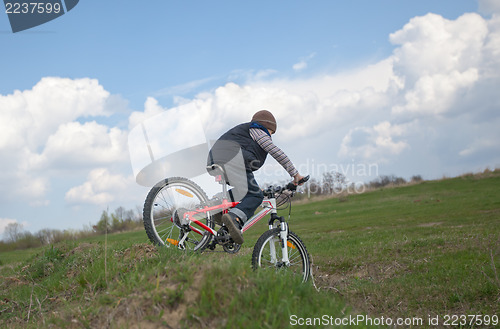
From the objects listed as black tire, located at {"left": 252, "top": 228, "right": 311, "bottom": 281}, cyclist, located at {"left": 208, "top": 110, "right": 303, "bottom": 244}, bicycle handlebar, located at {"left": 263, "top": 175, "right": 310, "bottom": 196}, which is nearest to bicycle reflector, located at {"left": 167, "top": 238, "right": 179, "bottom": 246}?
cyclist, located at {"left": 208, "top": 110, "right": 303, "bottom": 244}

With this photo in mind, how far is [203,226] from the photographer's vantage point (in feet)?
20.1

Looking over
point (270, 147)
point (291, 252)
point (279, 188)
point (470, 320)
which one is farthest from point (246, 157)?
point (470, 320)

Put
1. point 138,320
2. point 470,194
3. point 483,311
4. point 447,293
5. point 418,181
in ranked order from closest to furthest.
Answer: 1. point 138,320
2. point 483,311
3. point 447,293
4. point 470,194
5. point 418,181

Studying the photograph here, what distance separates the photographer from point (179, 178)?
6.16 metres

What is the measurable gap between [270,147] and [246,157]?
0.38 m

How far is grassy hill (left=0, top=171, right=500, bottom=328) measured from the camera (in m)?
3.94

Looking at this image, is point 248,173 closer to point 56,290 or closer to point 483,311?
point 56,290

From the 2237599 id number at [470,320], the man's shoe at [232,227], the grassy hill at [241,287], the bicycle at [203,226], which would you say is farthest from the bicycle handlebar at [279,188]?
the 2237599 id number at [470,320]

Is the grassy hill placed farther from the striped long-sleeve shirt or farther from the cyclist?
the striped long-sleeve shirt

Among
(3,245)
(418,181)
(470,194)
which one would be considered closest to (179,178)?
(470,194)

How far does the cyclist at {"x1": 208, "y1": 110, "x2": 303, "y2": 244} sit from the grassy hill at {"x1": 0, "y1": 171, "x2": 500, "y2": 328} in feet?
2.85

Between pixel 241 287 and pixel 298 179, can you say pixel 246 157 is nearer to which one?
pixel 298 179

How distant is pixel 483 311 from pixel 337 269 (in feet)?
11.5

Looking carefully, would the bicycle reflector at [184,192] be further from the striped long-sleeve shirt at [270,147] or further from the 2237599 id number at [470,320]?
the 2237599 id number at [470,320]
